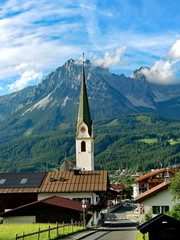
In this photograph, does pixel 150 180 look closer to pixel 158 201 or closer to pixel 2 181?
pixel 2 181

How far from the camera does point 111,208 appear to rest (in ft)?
345

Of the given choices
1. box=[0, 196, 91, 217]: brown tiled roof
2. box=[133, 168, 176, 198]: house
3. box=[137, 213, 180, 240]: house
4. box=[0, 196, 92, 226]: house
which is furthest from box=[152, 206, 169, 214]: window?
box=[133, 168, 176, 198]: house

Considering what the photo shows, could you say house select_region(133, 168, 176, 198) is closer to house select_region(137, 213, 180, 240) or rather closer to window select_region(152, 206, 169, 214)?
window select_region(152, 206, 169, 214)

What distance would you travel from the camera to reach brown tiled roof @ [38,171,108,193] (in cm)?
6391

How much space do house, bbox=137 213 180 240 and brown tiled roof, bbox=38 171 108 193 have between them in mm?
47806

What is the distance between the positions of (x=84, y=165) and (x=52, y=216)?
51.1 meters

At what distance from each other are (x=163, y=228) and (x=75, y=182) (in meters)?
51.0

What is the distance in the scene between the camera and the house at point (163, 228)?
50.1 ft

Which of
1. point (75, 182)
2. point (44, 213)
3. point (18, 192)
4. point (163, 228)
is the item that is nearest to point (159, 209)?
point (44, 213)

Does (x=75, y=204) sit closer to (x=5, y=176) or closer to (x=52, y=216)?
(x=52, y=216)

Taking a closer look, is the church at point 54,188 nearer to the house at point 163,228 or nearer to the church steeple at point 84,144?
the church steeple at point 84,144

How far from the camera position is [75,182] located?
6581cm

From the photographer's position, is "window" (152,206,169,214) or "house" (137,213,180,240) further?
"window" (152,206,169,214)

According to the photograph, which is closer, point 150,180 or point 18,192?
point 18,192
